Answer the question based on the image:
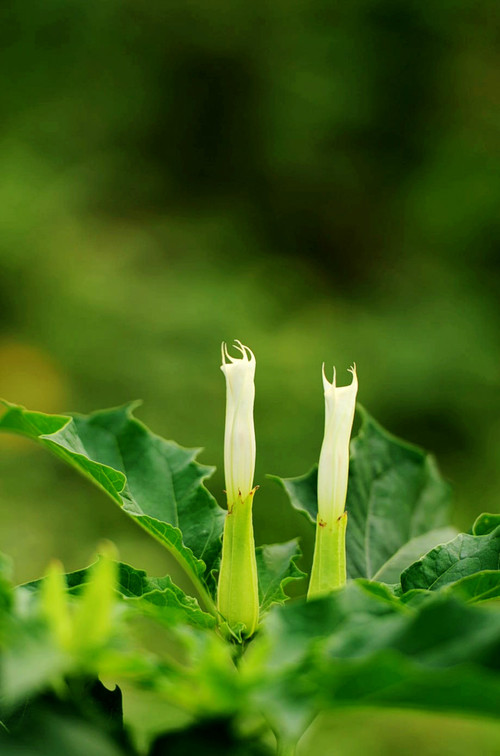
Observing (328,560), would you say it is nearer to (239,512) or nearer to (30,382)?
(239,512)

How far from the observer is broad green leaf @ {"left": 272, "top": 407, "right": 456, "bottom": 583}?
64 centimetres

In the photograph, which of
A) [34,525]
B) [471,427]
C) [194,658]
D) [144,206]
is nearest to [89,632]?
[194,658]

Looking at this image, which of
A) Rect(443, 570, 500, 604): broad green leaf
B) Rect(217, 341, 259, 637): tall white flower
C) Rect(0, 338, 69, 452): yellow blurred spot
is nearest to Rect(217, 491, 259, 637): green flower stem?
Rect(217, 341, 259, 637): tall white flower

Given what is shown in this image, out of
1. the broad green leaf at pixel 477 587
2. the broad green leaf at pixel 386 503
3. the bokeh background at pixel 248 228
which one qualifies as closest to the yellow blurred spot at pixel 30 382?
the bokeh background at pixel 248 228

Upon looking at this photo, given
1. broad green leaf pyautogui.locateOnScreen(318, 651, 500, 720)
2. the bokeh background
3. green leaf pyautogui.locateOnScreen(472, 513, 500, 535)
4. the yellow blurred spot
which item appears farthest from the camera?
the yellow blurred spot

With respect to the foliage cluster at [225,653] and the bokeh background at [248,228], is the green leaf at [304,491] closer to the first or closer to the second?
the foliage cluster at [225,653]

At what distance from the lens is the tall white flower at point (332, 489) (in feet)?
1.73

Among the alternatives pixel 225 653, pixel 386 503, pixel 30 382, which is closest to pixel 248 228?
pixel 30 382

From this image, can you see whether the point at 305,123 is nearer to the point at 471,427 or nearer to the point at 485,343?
the point at 485,343

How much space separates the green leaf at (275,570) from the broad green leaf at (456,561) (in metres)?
0.09

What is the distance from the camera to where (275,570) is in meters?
0.61

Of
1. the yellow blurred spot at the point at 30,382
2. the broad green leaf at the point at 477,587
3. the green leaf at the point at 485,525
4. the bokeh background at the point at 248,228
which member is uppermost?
the broad green leaf at the point at 477,587

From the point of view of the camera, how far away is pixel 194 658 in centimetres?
34

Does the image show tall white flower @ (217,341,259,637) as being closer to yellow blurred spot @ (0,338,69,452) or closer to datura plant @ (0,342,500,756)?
datura plant @ (0,342,500,756)
